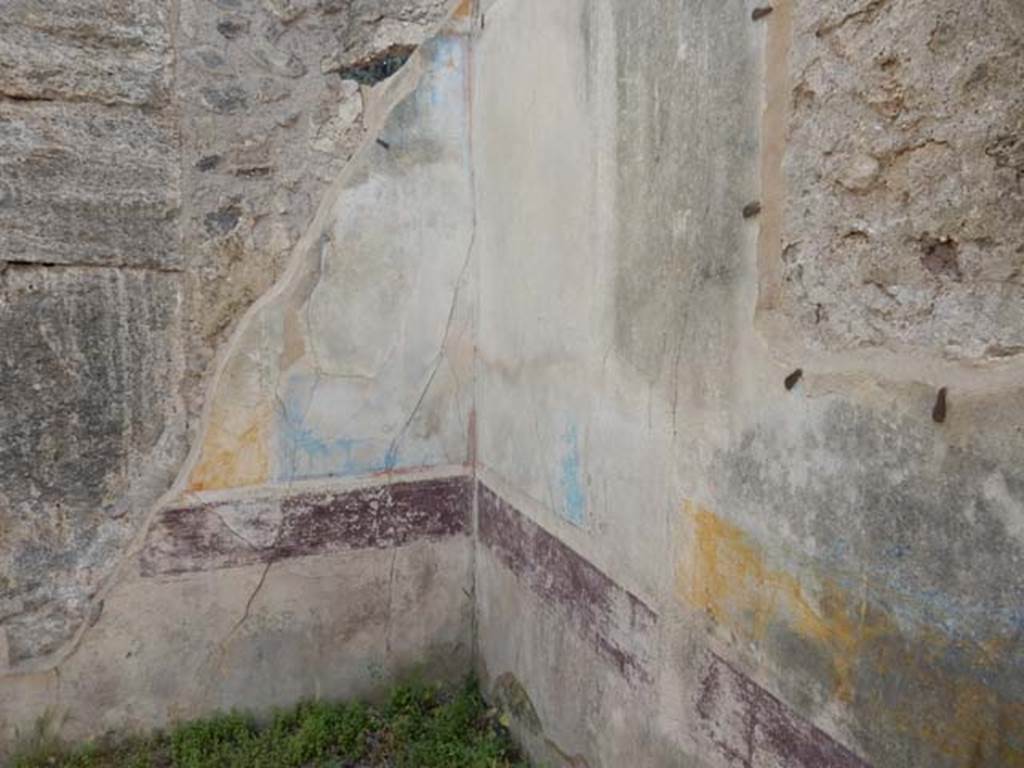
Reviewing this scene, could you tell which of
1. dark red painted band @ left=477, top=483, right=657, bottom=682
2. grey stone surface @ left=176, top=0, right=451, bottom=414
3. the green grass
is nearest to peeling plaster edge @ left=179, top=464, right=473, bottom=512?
dark red painted band @ left=477, top=483, right=657, bottom=682

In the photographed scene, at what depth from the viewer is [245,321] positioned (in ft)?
7.90

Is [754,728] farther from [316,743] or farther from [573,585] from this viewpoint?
[316,743]

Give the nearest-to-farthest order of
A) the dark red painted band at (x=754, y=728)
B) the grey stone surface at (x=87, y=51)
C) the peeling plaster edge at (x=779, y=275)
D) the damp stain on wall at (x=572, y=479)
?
the peeling plaster edge at (x=779, y=275) → the dark red painted band at (x=754, y=728) → the damp stain on wall at (x=572, y=479) → the grey stone surface at (x=87, y=51)

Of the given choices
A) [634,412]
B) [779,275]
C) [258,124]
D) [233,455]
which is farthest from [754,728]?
[258,124]

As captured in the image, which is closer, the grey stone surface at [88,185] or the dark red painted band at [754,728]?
the dark red painted band at [754,728]

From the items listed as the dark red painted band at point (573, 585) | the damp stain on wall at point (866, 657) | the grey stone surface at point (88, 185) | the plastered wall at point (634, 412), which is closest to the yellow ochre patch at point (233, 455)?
the plastered wall at point (634, 412)

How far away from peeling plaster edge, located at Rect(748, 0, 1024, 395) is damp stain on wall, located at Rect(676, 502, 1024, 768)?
0.99 feet

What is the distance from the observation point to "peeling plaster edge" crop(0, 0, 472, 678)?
2.33 metres

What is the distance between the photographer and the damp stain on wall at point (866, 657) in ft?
3.20

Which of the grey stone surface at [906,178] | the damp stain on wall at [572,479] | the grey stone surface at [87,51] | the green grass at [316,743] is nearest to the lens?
the grey stone surface at [906,178]

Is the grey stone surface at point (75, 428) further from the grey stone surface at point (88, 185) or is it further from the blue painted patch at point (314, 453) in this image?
the blue painted patch at point (314, 453)

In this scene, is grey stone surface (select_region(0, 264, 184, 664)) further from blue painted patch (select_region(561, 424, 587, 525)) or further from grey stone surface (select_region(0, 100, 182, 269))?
blue painted patch (select_region(561, 424, 587, 525))

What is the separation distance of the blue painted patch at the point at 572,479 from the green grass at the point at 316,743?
0.80 m

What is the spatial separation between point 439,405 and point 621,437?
3.13 ft
